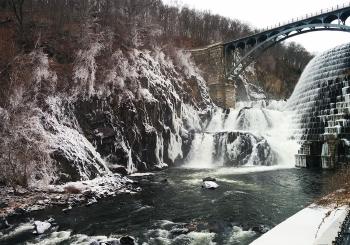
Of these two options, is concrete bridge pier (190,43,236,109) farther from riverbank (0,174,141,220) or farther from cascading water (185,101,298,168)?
riverbank (0,174,141,220)

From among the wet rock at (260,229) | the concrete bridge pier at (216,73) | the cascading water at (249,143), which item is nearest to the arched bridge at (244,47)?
the concrete bridge pier at (216,73)

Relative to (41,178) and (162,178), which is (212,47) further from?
(41,178)

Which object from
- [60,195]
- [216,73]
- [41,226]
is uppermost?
[216,73]

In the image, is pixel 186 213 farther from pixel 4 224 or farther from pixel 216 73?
pixel 216 73

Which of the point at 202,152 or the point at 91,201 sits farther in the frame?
the point at 202,152

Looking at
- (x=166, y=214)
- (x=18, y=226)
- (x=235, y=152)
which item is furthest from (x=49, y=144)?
(x=235, y=152)

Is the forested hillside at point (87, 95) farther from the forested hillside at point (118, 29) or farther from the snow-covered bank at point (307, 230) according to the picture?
the snow-covered bank at point (307, 230)

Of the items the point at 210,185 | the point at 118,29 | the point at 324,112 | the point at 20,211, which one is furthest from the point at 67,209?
the point at 118,29
